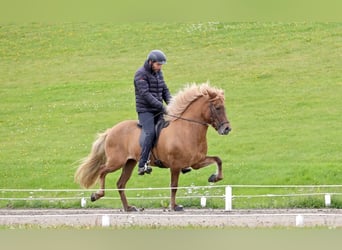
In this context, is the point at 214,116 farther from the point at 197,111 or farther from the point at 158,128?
the point at 158,128

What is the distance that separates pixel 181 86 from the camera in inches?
1342

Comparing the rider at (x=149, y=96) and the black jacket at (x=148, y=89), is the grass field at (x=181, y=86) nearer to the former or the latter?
the rider at (x=149, y=96)

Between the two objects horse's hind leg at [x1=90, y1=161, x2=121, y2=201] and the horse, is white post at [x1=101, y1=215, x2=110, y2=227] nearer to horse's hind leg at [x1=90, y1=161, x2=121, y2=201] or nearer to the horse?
the horse

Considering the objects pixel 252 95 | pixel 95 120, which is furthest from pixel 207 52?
pixel 95 120

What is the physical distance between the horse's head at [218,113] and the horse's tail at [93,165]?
1.90 metres

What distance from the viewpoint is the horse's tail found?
1274 cm

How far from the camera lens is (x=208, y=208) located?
14977 millimetres

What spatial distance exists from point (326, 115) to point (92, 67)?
48.8ft

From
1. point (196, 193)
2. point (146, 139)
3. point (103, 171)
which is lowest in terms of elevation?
point (196, 193)

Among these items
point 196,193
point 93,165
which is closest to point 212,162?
point 93,165

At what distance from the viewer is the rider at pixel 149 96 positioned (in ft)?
36.1

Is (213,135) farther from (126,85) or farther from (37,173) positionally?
(126,85)

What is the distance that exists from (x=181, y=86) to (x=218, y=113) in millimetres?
22568

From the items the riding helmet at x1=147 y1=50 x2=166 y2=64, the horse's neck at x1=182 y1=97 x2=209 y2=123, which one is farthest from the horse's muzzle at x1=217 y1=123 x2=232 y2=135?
the riding helmet at x1=147 y1=50 x2=166 y2=64
